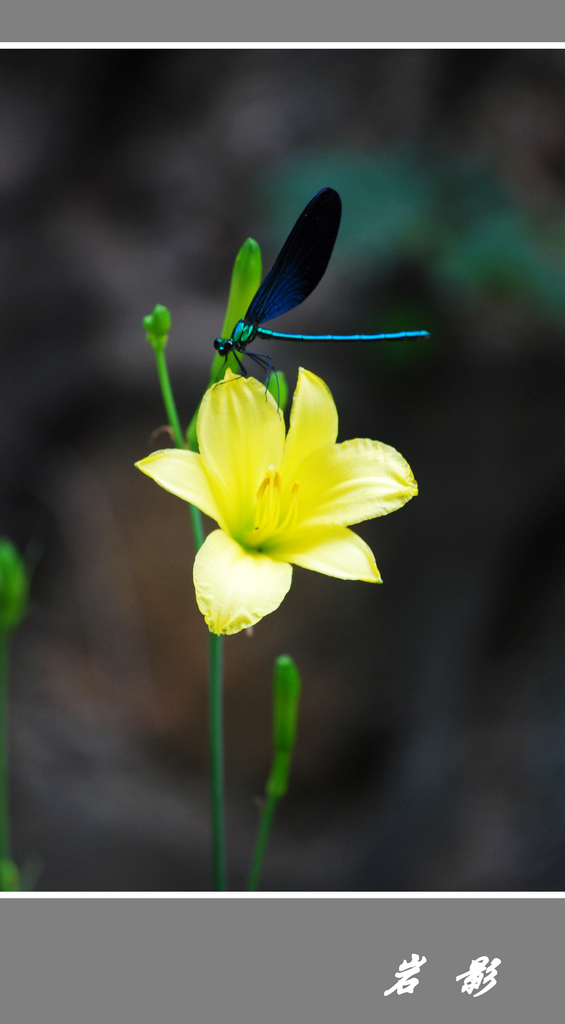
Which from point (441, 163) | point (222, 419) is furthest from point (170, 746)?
point (441, 163)

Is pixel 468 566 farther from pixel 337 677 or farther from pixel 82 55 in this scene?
pixel 82 55

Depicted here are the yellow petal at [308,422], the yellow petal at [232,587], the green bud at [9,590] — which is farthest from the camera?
the green bud at [9,590]

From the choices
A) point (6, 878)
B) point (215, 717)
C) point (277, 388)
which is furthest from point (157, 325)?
point (6, 878)

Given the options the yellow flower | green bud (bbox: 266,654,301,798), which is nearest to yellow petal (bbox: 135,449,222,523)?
the yellow flower

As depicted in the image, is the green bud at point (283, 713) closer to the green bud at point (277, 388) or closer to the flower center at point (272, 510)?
the flower center at point (272, 510)

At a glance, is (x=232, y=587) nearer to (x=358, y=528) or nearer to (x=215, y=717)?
(x=215, y=717)

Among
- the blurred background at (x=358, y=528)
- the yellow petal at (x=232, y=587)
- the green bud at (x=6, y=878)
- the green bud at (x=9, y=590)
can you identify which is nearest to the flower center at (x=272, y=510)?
the yellow petal at (x=232, y=587)
